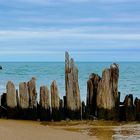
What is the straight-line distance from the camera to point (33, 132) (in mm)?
16734

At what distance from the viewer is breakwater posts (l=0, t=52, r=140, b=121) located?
20.1 meters

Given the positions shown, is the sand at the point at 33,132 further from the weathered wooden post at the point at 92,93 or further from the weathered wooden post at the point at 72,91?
the weathered wooden post at the point at 92,93

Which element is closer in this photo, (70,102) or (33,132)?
(33,132)

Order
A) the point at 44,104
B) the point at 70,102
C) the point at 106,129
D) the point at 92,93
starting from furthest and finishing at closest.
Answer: the point at 92,93 → the point at 70,102 → the point at 44,104 → the point at 106,129

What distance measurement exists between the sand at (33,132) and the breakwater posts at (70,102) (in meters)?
1.10

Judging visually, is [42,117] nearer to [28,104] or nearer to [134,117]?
[28,104]

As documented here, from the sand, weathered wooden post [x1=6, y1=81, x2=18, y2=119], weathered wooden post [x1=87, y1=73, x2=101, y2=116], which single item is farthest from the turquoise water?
the sand

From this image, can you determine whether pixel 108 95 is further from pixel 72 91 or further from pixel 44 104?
pixel 44 104

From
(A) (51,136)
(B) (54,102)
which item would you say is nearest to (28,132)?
(A) (51,136)

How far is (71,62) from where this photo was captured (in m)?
20.3

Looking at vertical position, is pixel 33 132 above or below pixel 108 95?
below

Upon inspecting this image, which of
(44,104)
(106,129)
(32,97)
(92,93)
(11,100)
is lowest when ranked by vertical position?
(106,129)

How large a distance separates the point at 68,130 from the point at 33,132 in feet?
5.75

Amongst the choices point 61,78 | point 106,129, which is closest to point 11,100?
point 106,129
